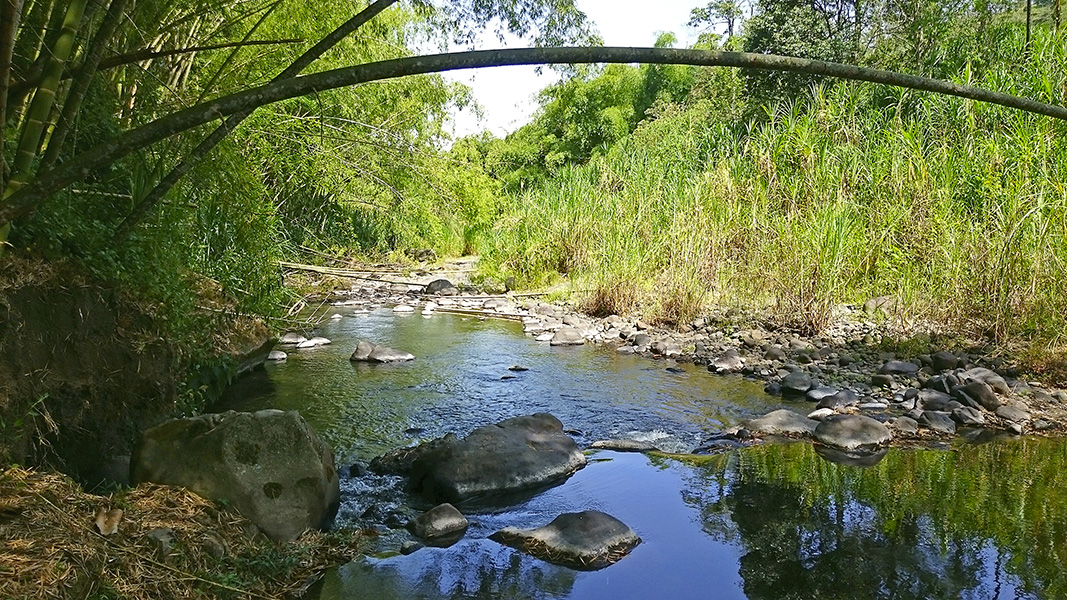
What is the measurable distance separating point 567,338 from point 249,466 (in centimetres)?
629

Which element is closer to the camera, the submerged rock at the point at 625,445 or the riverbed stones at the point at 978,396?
the submerged rock at the point at 625,445

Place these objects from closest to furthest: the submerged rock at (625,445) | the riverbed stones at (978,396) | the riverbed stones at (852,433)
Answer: the riverbed stones at (852,433) < the submerged rock at (625,445) < the riverbed stones at (978,396)

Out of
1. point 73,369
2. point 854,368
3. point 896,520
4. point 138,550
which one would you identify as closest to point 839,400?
point 854,368

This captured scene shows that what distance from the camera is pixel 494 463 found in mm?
4375

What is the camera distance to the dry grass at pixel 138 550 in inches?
92.2

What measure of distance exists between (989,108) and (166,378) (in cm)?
818

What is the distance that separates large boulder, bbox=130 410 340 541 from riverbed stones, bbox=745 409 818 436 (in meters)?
3.21

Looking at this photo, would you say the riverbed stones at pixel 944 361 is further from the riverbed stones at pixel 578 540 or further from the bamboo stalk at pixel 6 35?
the bamboo stalk at pixel 6 35

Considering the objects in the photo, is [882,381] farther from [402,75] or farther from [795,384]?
[402,75]

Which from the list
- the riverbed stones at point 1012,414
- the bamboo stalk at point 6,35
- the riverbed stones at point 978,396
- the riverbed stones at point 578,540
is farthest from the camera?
the riverbed stones at point 978,396

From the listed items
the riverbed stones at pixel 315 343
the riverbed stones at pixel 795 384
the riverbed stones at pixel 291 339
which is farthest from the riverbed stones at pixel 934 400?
the riverbed stones at pixel 291 339

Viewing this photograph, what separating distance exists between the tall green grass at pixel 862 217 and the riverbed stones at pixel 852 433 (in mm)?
2307

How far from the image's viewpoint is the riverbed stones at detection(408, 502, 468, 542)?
3617 millimetres

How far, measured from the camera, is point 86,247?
3455 mm
